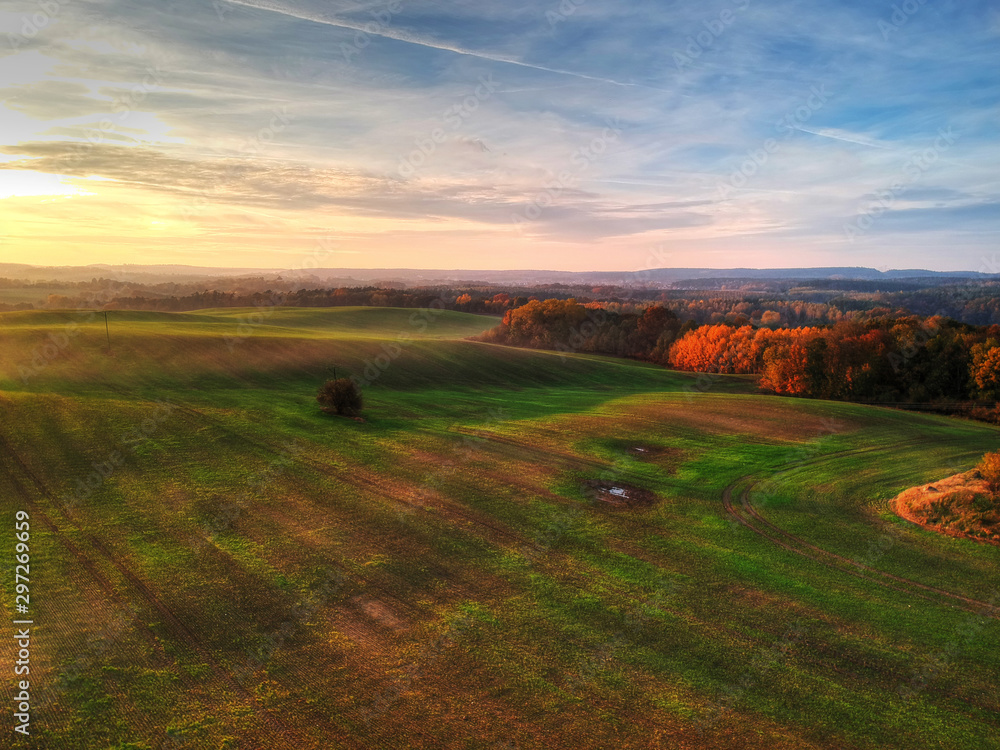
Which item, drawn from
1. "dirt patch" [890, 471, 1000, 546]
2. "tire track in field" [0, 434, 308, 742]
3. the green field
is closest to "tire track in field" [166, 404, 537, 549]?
the green field

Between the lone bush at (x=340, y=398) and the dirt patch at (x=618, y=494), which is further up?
the lone bush at (x=340, y=398)

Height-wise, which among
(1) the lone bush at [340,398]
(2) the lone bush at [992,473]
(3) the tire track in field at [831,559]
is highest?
(1) the lone bush at [340,398]

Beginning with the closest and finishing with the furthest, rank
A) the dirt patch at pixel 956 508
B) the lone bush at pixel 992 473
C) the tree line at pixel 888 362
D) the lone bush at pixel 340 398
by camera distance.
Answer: the dirt patch at pixel 956 508
the lone bush at pixel 992 473
the lone bush at pixel 340 398
the tree line at pixel 888 362

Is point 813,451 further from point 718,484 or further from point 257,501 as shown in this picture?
point 257,501

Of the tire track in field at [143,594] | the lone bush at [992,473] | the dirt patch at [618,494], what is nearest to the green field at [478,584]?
the tire track in field at [143,594]

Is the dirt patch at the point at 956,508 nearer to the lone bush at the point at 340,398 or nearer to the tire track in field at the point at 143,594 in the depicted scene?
the tire track in field at the point at 143,594

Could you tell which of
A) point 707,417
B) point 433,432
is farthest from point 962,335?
point 433,432
